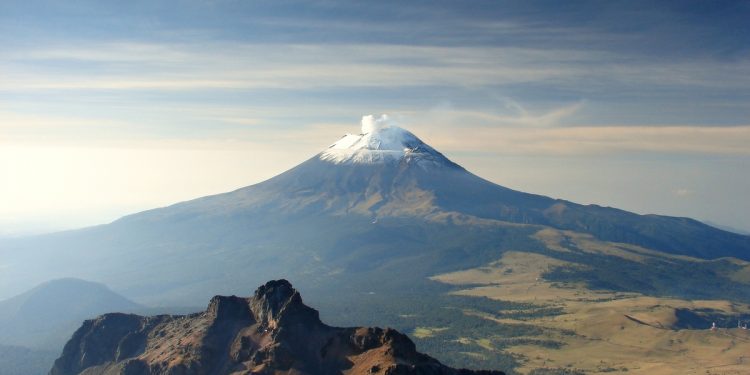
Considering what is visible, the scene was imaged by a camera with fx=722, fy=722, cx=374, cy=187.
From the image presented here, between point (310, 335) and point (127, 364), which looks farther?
point (127, 364)

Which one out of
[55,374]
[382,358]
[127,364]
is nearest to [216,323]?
[127,364]

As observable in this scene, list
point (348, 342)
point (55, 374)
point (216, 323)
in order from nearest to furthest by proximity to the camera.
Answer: point (348, 342) → point (216, 323) → point (55, 374)

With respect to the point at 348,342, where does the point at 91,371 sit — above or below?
below

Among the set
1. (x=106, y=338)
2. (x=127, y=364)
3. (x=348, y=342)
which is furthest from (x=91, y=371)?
(x=348, y=342)

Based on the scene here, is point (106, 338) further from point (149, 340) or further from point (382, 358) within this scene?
point (382, 358)

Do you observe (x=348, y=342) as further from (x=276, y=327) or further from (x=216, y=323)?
(x=216, y=323)

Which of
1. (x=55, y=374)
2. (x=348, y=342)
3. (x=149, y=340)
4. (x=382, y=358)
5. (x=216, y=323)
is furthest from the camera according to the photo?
(x=55, y=374)

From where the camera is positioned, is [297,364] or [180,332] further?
[180,332]
